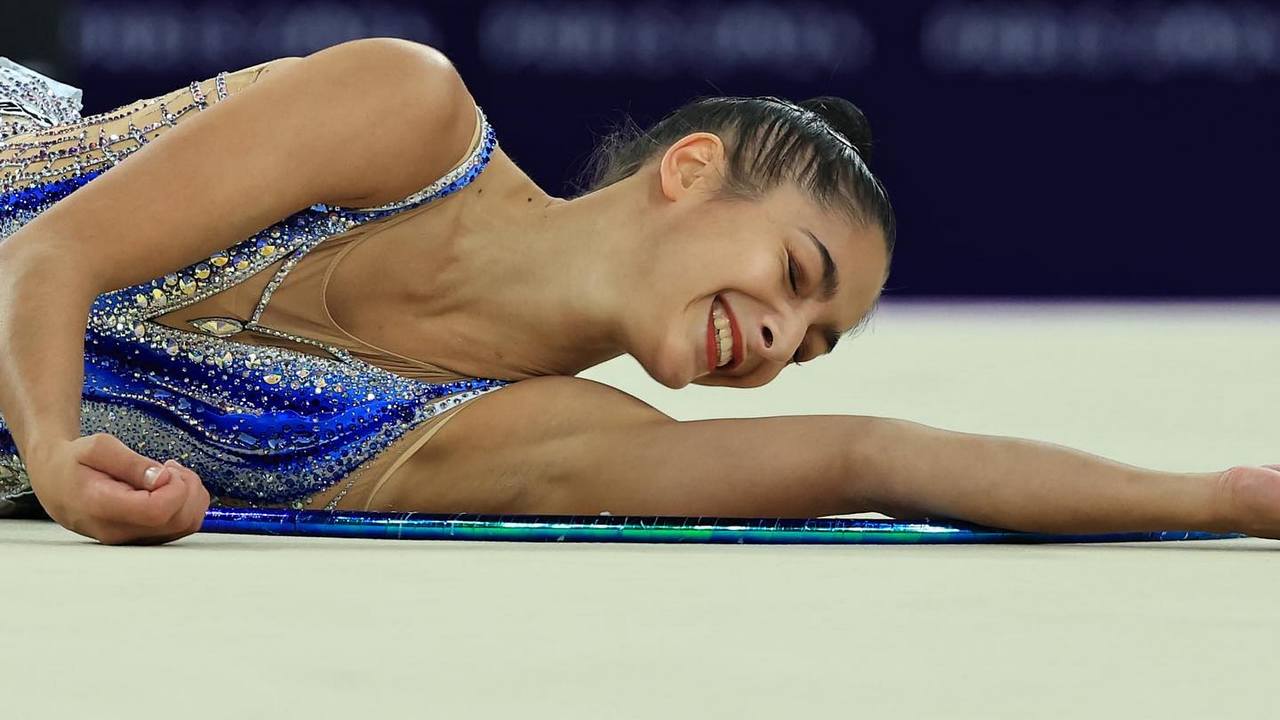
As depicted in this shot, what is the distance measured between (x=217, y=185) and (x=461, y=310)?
10.9 inches

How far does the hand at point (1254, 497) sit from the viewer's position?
4.62 ft

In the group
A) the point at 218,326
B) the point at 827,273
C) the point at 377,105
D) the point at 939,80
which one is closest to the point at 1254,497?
the point at 827,273

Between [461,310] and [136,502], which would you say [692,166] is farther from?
[136,502]

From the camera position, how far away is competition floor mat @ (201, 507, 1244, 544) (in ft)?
4.71

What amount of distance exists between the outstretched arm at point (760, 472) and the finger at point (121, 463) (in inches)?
14.0

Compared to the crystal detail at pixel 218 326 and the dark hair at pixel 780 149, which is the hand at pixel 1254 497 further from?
the crystal detail at pixel 218 326

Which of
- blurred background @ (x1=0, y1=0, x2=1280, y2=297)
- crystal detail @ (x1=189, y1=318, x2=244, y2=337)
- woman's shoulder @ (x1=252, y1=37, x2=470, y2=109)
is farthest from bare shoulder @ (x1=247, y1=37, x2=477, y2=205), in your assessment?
blurred background @ (x1=0, y1=0, x2=1280, y2=297)

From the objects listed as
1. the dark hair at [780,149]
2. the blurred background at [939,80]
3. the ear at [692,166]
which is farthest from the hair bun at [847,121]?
the blurred background at [939,80]

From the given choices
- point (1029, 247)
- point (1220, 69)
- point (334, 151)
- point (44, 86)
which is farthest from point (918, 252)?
point (334, 151)

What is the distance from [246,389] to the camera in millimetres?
1586

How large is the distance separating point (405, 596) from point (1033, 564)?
476mm

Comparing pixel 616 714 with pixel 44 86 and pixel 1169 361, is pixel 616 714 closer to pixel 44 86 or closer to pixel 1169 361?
pixel 44 86

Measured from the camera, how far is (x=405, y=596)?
1.07 meters

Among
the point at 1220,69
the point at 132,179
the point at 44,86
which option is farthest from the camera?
the point at 1220,69
